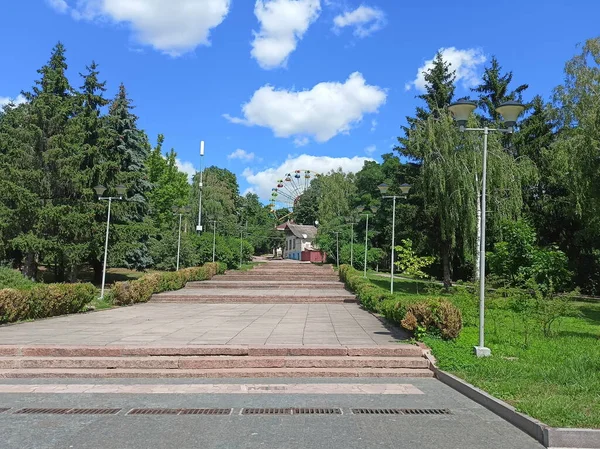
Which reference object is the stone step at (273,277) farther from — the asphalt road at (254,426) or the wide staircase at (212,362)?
the asphalt road at (254,426)

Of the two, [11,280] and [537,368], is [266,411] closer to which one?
[537,368]

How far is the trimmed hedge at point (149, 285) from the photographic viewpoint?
19328 mm

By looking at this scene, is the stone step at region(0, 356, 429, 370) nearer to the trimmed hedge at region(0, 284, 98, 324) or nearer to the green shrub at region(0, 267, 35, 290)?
the trimmed hedge at region(0, 284, 98, 324)

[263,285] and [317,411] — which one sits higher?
[317,411]

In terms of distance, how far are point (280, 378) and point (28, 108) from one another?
27.4 m

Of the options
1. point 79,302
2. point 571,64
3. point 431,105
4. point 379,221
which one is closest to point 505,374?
point 79,302

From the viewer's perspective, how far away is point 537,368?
23.9 ft

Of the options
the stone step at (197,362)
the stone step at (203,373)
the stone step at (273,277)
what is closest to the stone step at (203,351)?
the stone step at (197,362)

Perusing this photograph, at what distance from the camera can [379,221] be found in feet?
159

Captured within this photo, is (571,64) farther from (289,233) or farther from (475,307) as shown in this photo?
(289,233)

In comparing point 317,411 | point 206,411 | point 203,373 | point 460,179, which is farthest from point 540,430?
point 460,179

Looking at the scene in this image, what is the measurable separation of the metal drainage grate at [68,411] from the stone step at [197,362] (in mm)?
2485

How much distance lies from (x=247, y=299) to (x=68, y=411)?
53.7ft

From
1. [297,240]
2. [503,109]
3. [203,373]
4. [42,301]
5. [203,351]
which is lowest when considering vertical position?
[203,373]
